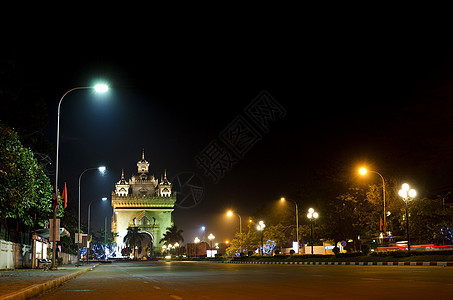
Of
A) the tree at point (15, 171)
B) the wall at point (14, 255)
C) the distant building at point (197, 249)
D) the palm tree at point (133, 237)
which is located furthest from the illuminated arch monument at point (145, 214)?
the tree at point (15, 171)

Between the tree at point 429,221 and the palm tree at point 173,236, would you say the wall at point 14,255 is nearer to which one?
the tree at point 429,221

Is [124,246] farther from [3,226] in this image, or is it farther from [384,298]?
[384,298]

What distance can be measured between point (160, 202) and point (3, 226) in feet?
319

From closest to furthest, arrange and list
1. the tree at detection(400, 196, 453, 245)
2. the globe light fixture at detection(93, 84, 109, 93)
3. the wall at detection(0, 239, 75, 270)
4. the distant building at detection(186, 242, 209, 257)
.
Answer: the globe light fixture at detection(93, 84, 109, 93)
the wall at detection(0, 239, 75, 270)
the tree at detection(400, 196, 453, 245)
the distant building at detection(186, 242, 209, 257)

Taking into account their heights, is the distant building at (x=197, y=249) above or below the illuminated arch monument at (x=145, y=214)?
below

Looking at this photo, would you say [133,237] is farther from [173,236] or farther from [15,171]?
[15,171]

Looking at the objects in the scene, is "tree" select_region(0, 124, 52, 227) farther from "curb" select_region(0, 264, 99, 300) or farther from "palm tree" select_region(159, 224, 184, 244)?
"palm tree" select_region(159, 224, 184, 244)

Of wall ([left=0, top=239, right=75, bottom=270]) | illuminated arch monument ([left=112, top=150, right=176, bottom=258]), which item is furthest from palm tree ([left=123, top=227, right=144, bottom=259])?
wall ([left=0, top=239, right=75, bottom=270])

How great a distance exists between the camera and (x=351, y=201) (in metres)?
51.0

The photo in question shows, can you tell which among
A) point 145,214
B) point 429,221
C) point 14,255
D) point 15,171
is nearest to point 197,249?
point 145,214

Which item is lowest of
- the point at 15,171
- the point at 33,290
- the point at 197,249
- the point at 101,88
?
the point at 197,249

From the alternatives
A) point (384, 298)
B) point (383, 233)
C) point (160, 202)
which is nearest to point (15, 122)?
point (384, 298)

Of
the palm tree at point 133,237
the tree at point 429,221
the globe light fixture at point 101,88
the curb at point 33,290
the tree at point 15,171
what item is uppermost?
the globe light fixture at point 101,88

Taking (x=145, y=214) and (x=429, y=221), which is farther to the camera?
(x=145, y=214)
